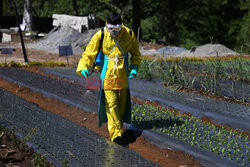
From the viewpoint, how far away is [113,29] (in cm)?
455

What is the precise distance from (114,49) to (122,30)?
27 cm

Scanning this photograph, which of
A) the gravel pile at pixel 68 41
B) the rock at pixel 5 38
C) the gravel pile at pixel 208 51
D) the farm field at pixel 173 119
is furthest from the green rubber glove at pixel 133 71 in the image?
the rock at pixel 5 38

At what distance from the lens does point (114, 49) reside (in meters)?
4.71

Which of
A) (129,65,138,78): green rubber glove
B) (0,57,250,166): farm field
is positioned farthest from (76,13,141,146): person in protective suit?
(0,57,250,166): farm field

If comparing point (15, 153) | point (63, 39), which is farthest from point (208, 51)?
point (15, 153)

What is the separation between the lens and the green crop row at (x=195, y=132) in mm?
4219

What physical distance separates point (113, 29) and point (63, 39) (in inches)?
642

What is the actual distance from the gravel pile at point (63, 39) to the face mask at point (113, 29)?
1396cm

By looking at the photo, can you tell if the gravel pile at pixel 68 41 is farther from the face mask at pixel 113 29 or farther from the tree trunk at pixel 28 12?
the face mask at pixel 113 29

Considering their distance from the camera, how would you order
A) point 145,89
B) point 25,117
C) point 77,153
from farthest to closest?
point 145,89, point 25,117, point 77,153

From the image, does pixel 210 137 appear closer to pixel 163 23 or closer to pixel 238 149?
pixel 238 149

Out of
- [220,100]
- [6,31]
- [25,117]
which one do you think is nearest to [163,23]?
[6,31]

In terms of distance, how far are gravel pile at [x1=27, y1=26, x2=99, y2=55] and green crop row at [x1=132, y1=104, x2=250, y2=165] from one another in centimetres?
1309

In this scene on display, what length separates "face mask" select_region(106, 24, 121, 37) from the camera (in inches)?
179
